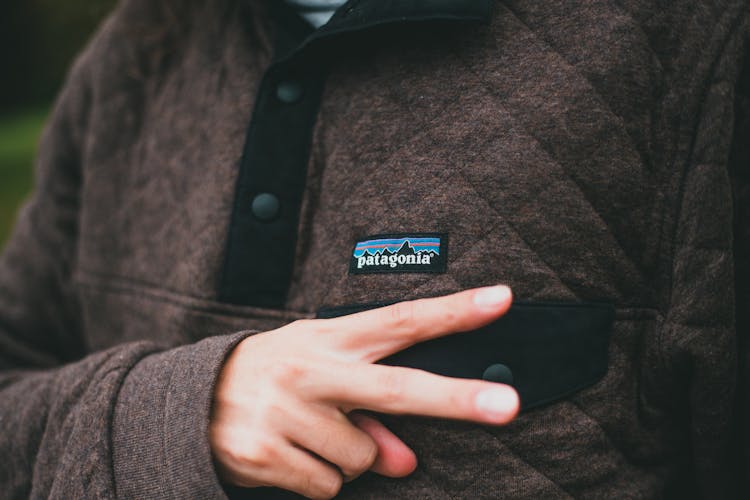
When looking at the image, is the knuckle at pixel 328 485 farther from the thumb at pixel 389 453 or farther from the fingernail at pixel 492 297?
the fingernail at pixel 492 297

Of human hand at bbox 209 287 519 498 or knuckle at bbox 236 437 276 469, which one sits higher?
human hand at bbox 209 287 519 498

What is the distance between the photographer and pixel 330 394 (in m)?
0.81

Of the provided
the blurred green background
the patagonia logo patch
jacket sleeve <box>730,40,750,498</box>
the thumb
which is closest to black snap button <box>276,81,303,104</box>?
the patagonia logo patch

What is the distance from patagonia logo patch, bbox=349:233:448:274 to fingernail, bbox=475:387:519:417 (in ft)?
0.59

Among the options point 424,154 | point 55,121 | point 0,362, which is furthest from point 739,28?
point 0,362

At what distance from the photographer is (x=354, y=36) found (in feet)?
3.06

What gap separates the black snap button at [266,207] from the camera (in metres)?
0.99

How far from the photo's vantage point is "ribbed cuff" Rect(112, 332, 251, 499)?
844 millimetres

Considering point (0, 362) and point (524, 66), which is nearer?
point (524, 66)

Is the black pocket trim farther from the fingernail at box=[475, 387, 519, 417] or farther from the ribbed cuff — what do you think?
the ribbed cuff

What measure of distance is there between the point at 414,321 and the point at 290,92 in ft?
1.43

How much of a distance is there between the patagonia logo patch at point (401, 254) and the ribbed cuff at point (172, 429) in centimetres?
20

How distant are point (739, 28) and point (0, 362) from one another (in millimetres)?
1564

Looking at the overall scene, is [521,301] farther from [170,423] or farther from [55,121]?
[55,121]
